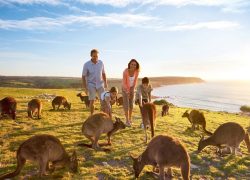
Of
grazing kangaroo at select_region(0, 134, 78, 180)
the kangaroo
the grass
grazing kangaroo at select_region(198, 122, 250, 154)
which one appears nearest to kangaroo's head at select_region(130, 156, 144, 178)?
the grass

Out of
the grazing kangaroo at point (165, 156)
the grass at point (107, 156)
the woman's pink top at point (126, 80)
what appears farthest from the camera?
the woman's pink top at point (126, 80)

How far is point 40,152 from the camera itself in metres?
7.65

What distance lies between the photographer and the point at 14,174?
7586 millimetres

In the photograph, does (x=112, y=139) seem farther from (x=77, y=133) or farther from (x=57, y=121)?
(x=57, y=121)

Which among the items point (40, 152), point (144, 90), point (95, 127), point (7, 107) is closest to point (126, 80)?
point (144, 90)

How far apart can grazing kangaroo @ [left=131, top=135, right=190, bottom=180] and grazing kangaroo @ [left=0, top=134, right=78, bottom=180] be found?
2347mm

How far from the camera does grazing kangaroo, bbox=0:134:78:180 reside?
24.9 feet

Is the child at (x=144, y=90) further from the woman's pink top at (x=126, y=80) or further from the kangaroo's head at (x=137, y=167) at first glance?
the kangaroo's head at (x=137, y=167)

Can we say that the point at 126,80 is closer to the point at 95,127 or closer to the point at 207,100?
the point at 95,127

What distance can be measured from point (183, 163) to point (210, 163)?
3.76 meters

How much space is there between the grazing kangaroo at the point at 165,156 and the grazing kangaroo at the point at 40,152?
2.35 meters

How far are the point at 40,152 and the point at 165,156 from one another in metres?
3.38

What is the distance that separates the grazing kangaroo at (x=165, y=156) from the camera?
7789 millimetres

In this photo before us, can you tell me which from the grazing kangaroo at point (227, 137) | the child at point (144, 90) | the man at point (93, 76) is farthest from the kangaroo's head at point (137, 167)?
the man at point (93, 76)
